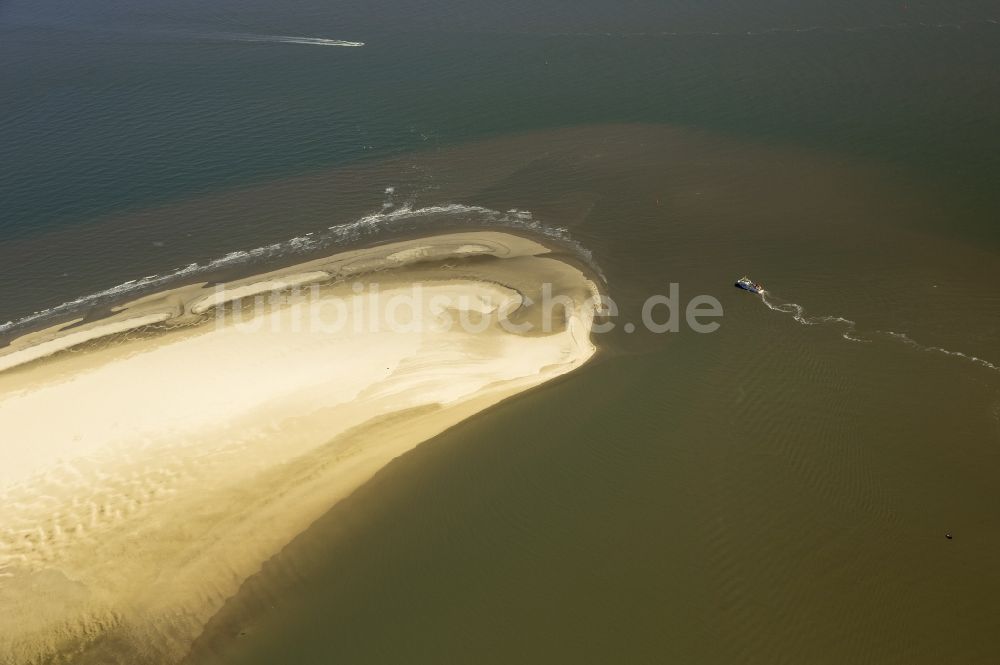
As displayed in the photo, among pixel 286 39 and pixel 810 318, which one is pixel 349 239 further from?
pixel 286 39

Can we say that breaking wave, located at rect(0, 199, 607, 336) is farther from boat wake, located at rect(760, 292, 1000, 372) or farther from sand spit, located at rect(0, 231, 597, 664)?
boat wake, located at rect(760, 292, 1000, 372)

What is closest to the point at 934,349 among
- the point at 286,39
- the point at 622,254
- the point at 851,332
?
the point at 851,332

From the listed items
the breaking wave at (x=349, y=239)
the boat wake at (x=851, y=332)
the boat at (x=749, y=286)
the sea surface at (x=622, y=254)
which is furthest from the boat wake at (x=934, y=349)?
the breaking wave at (x=349, y=239)

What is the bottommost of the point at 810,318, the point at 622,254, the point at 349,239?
the point at 810,318

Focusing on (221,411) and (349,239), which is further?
(349,239)

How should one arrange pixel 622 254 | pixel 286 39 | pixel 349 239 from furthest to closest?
pixel 286 39 < pixel 349 239 < pixel 622 254

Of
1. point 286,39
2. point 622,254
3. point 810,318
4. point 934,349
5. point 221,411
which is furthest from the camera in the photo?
point 286,39

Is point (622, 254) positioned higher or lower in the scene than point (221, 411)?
higher

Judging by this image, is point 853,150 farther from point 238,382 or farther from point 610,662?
point 238,382
